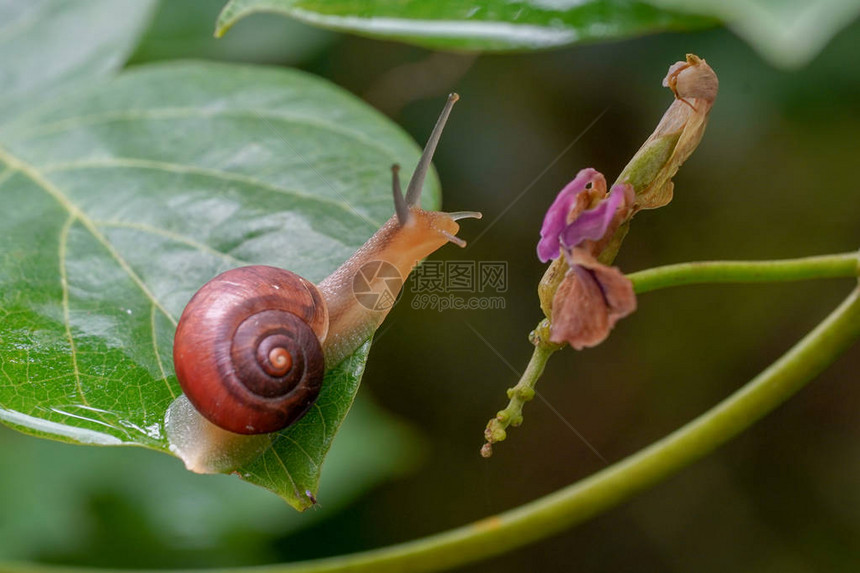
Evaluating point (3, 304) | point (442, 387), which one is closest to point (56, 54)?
point (3, 304)

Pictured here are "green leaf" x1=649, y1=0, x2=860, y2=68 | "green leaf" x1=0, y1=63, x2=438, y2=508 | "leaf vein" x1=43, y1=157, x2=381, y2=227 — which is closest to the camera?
"green leaf" x1=649, y1=0, x2=860, y2=68

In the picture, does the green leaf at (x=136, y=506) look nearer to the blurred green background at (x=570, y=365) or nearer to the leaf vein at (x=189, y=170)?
the blurred green background at (x=570, y=365)

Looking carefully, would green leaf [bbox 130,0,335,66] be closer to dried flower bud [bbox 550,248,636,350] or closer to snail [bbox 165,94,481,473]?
snail [bbox 165,94,481,473]

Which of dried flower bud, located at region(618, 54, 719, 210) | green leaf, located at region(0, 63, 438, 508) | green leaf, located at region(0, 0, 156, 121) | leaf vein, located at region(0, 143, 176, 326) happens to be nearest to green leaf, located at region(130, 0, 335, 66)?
green leaf, located at region(0, 0, 156, 121)

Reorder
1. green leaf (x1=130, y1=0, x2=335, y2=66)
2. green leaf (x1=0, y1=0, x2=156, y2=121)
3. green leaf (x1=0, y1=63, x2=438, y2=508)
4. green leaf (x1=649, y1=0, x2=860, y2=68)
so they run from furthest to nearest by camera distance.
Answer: green leaf (x1=130, y1=0, x2=335, y2=66) → green leaf (x1=0, y1=0, x2=156, y2=121) → green leaf (x1=0, y1=63, x2=438, y2=508) → green leaf (x1=649, y1=0, x2=860, y2=68)

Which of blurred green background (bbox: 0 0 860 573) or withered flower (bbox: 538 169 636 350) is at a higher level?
withered flower (bbox: 538 169 636 350)

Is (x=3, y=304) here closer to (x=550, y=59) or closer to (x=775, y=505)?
(x=550, y=59)

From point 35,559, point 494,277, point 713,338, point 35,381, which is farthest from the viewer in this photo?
point 713,338
